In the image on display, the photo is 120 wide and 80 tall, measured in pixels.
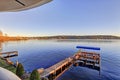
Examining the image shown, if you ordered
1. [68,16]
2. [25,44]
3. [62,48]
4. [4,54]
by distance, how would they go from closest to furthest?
[4,54]
[68,16]
[62,48]
[25,44]

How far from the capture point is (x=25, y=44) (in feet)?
76.1

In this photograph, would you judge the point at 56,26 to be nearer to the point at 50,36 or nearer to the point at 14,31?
the point at 50,36

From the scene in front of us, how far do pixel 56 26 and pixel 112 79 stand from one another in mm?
7175

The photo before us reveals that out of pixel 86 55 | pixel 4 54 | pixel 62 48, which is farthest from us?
pixel 62 48

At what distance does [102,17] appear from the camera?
1120 centimetres

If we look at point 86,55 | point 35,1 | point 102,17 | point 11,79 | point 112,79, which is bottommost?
point 112,79

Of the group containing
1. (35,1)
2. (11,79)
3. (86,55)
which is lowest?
(86,55)

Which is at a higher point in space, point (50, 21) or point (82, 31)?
point (50, 21)

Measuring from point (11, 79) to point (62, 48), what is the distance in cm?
1917

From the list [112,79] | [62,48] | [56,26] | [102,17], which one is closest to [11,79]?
[112,79]

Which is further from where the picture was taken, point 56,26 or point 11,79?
point 56,26

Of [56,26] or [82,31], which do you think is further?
[56,26]

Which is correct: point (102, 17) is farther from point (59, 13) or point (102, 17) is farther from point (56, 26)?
point (56, 26)

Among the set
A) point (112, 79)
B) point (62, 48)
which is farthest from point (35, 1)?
point (62, 48)
